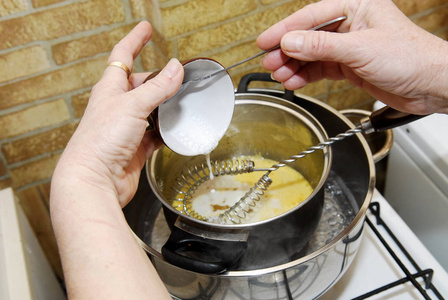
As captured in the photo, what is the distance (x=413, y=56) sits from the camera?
0.54 metres

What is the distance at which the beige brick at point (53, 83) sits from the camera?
80 centimetres

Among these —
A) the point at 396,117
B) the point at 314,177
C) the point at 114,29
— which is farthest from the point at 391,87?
the point at 114,29

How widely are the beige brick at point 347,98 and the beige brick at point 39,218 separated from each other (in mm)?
705

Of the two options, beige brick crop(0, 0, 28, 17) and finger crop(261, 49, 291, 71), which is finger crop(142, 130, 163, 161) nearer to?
finger crop(261, 49, 291, 71)

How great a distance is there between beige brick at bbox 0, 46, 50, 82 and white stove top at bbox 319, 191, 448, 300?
2.11 ft

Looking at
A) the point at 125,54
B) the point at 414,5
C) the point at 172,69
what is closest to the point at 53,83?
the point at 125,54

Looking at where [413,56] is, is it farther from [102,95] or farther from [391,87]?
[102,95]

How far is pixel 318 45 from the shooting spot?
54 centimetres

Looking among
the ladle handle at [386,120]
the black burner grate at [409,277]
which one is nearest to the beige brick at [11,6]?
the ladle handle at [386,120]

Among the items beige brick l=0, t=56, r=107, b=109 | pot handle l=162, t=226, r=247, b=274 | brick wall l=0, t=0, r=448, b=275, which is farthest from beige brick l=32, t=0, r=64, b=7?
pot handle l=162, t=226, r=247, b=274

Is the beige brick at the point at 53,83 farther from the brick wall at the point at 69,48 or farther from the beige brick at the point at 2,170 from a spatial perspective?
the beige brick at the point at 2,170

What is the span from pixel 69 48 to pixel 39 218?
0.41 m

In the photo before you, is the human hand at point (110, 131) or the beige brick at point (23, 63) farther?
the beige brick at point (23, 63)

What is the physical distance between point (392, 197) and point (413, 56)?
17.5 inches
